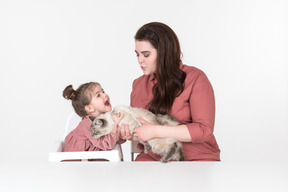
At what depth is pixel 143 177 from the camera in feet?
4.92

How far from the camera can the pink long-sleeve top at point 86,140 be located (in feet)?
6.93

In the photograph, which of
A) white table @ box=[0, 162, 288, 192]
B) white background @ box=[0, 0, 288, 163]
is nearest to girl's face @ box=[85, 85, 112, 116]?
white table @ box=[0, 162, 288, 192]

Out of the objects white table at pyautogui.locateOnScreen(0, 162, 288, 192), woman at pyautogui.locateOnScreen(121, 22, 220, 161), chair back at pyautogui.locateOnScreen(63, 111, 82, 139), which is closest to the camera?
white table at pyautogui.locateOnScreen(0, 162, 288, 192)

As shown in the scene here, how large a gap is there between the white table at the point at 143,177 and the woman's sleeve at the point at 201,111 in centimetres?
35

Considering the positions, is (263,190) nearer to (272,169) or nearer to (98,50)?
(272,169)

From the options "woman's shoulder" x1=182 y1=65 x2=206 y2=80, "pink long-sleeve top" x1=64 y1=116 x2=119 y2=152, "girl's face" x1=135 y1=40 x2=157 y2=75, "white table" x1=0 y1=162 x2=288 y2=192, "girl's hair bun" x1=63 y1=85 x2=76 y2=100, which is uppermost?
"girl's face" x1=135 y1=40 x2=157 y2=75

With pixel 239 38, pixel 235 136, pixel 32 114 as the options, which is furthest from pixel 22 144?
pixel 239 38

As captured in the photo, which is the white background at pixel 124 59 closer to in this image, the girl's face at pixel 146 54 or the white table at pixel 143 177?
the girl's face at pixel 146 54

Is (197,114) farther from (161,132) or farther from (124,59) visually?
(124,59)

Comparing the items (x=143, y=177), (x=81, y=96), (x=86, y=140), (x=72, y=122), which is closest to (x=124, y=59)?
(x=72, y=122)

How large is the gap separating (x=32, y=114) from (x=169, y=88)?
2.46 metres

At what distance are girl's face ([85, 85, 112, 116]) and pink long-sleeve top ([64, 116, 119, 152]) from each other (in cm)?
9

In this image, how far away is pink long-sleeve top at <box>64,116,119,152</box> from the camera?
2.11 meters

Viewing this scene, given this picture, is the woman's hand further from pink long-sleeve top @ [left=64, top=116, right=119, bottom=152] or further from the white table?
the white table
